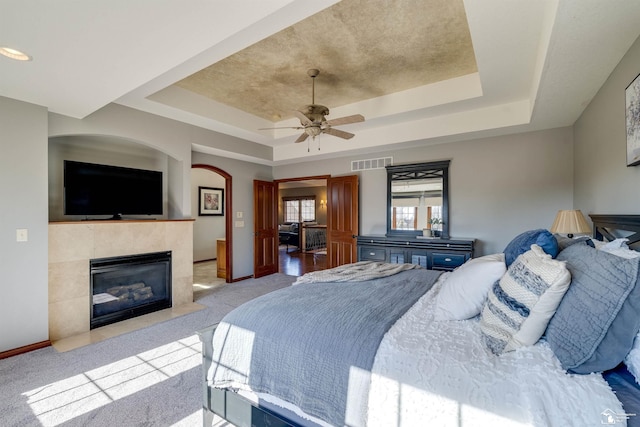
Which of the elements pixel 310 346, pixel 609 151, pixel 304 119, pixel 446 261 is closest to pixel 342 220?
pixel 446 261

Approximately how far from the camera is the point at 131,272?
12.6 feet

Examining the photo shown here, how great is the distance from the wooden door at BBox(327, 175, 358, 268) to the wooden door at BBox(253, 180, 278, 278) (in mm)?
1473

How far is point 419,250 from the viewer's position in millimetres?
4469

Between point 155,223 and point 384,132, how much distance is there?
3747mm

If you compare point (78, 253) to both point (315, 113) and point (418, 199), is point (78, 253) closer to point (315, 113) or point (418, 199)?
point (315, 113)

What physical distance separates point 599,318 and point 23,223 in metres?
4.42

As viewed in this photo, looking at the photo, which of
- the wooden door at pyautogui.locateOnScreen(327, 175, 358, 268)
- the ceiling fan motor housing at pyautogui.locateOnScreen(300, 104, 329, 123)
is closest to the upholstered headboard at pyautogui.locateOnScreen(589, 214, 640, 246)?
the ceiling fan motor housing at pyautogui.locateOnScreen(300, 104, 329, 123)

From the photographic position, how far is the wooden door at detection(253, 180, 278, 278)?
20.0 ft

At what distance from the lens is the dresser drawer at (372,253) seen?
4.81m

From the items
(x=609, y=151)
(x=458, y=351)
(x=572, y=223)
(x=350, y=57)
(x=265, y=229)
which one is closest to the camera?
(x=458, y=351)

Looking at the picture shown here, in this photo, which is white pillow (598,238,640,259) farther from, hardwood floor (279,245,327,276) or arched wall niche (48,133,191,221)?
hardwood floor (279,245,327,276)

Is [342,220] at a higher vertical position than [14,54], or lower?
lower

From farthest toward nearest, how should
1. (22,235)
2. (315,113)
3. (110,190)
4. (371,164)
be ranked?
(371,164), (110,190), (315,113), (22,235)

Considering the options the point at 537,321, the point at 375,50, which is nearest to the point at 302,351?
the point at 537,321
